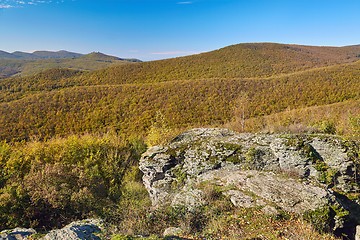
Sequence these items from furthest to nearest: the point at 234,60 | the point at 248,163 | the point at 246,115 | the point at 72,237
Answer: the point at 234,60 → the point at 246,115 → the point at 248,163 → the point at 72,237

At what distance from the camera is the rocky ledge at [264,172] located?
809 cm

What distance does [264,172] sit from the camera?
1013 centimetres

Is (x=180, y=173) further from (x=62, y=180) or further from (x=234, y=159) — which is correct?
(x=62, y=180)

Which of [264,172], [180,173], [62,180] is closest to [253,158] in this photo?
[264,172]

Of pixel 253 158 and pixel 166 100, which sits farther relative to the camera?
pixel 166 100

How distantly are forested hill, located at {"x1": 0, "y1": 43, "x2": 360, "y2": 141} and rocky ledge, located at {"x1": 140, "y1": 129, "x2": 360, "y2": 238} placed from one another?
20.2ft

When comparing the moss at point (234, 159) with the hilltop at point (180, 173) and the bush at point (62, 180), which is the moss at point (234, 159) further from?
the bush at point (62, 180)

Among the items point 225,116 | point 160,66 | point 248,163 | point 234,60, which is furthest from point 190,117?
point 234,60

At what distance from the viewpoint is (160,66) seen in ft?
242

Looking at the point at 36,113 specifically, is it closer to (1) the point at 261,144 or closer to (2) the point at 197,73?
(1) the point at 261,144

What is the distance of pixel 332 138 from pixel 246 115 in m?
24.3

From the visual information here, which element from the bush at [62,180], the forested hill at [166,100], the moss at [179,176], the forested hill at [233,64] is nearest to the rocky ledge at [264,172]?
the moss at [179,176]

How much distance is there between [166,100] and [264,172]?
3464 cm

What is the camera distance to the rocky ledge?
26.5ft
